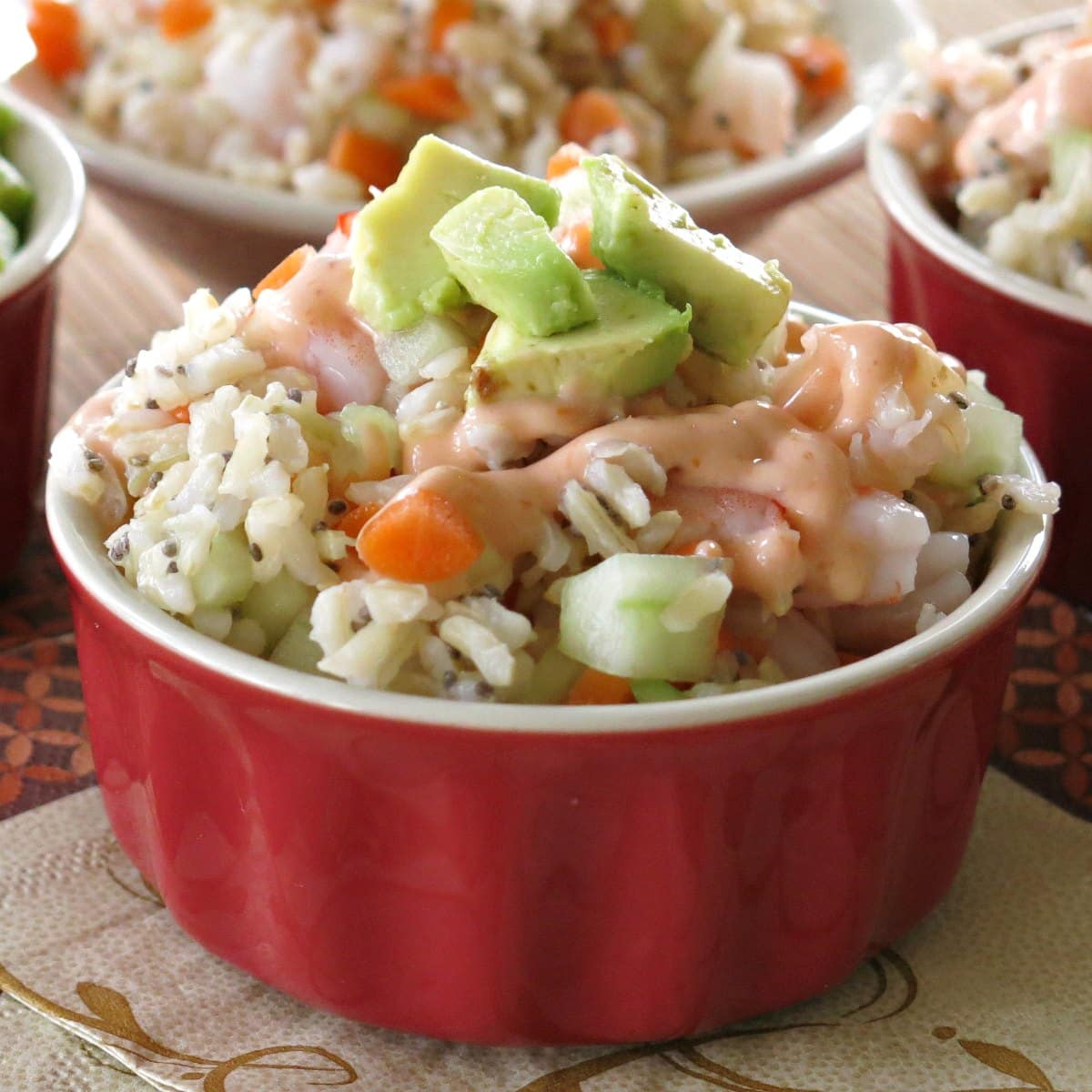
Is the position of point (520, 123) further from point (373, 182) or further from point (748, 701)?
point (748, 701)

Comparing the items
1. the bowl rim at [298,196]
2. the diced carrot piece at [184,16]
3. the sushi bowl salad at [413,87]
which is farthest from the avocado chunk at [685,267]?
the diced carrot piece at [184,16]

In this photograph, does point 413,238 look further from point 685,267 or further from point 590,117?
point 590,117

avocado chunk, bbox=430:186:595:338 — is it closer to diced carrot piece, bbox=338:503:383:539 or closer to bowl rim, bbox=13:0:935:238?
diced carrot piece, bbox=338:503:383:539

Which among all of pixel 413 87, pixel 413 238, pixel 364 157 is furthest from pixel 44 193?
pixel 413 238

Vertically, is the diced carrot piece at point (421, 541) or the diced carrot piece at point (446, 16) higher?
the diced carrot piece at point (421, 541)

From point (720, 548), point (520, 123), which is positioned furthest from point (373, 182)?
point (720, 548)

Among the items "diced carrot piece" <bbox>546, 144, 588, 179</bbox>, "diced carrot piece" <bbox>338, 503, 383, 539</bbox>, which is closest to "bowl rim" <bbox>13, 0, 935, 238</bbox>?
"diced carrot piece" <bbox>546, 144, 588, 179</bbox>

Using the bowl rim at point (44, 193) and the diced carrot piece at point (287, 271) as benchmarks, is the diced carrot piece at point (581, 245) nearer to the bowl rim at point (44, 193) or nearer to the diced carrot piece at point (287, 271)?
the diced carrot piece at point (287, 271)
